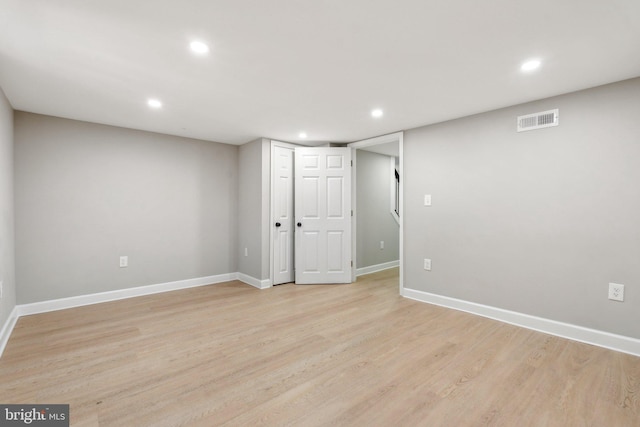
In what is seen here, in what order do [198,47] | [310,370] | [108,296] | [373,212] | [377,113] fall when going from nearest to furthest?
[198,47] → [310,370] → [377,113] → [108,296] → [373,212]

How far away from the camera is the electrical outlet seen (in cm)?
238

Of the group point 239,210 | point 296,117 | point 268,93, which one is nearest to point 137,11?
point 268,93

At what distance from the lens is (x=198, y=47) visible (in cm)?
192

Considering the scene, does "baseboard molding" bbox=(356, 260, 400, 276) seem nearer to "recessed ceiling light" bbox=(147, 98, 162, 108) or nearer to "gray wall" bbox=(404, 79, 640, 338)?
"gray wall" bbox=(404, 79, 640, 338)

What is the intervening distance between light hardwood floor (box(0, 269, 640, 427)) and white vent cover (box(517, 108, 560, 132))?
1.98 meters

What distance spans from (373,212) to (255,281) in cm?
248

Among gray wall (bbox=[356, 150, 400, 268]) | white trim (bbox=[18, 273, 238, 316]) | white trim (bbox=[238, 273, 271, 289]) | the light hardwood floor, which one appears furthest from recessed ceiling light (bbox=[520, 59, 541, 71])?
white trim (bbox=[18, 273, 238, 316])

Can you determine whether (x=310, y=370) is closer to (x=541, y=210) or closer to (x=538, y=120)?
(x=541, y=210)

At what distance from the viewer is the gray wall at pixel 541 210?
239cm

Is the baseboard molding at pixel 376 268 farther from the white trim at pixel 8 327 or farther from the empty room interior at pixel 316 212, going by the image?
the white trim at pixel 8 327

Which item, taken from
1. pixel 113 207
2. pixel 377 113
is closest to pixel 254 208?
pixel 113 207

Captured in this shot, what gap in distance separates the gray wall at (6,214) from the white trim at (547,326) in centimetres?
436

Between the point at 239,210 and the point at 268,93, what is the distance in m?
2.62

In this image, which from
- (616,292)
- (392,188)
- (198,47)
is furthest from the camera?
(392,188)
